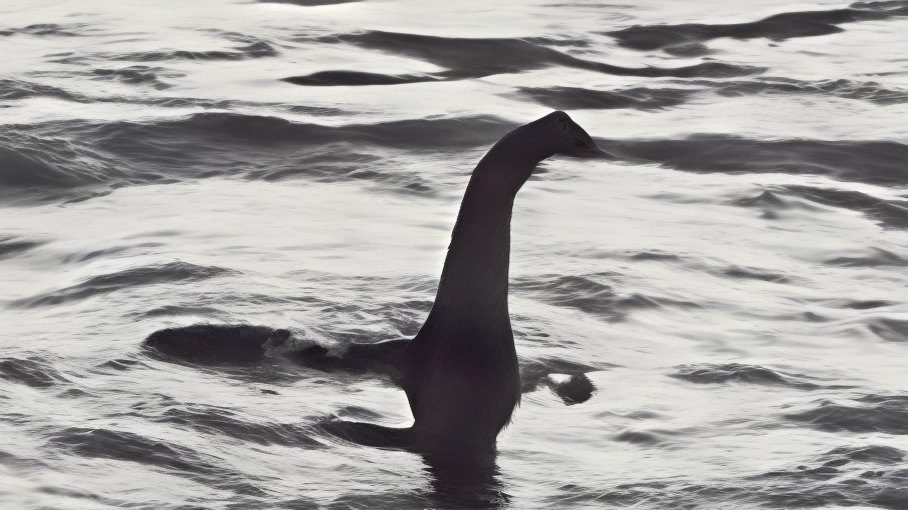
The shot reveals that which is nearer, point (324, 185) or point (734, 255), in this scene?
point (734, 255)

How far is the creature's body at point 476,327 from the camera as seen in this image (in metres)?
4.65

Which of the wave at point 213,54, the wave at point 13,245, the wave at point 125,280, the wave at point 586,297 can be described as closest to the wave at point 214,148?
the wave at point 13,245

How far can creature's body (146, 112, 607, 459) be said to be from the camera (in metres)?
4.65

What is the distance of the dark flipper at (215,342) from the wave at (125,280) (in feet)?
2.45

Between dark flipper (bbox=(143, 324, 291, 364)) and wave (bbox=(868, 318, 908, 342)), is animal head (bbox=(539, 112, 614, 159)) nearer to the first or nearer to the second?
dark flipper (bbox=(143, 324, 291, 364))

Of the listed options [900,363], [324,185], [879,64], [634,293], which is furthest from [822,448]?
[879,64]

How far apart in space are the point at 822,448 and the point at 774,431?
0.25 meters

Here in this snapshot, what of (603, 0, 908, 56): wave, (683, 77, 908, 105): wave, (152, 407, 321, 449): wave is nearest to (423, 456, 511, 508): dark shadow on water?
(152, 407, 321, 449): wave

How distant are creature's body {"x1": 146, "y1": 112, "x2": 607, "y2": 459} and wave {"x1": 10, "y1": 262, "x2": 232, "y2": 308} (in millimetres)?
1740

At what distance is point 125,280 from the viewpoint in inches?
243

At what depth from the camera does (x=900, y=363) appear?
5766mm

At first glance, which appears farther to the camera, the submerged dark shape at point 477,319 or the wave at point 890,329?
the wave at point 890,329

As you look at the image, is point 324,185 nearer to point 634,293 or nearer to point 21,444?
point 634,293

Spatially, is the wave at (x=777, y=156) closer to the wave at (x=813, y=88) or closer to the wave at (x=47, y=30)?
the wave at (x=813, y=88)
